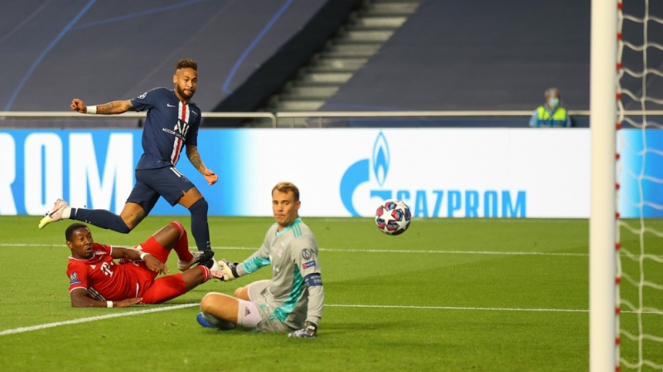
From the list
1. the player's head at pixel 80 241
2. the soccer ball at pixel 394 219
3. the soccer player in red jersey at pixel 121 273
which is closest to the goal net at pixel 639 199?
the soccer ball at pixel 394 219

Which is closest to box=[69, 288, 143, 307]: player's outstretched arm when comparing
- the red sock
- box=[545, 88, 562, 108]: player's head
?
the red sock

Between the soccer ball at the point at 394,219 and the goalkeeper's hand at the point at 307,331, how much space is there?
16.4ft

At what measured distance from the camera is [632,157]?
52.9ft

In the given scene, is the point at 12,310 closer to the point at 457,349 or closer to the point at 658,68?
the point at 457,349

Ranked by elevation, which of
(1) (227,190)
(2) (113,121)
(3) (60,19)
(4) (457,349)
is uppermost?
(3) (60,19)

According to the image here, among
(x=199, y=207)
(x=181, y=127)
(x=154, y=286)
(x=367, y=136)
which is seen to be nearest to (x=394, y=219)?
(x=199, y=207)

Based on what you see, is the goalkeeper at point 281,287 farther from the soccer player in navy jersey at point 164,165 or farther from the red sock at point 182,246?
the soccer player in navy jersey at point 164,165

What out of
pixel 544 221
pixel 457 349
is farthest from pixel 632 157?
pixel 457 349

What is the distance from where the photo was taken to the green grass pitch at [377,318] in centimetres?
595

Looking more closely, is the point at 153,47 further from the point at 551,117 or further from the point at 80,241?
the point at 80,241

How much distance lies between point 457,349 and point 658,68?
51.0 feet

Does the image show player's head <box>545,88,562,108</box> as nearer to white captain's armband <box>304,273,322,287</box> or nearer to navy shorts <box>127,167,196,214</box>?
navy shorts <box>127,167,196,214</box>

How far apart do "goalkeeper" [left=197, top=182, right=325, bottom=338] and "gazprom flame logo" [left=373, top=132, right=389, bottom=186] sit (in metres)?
9.96

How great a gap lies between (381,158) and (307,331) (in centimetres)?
1046
